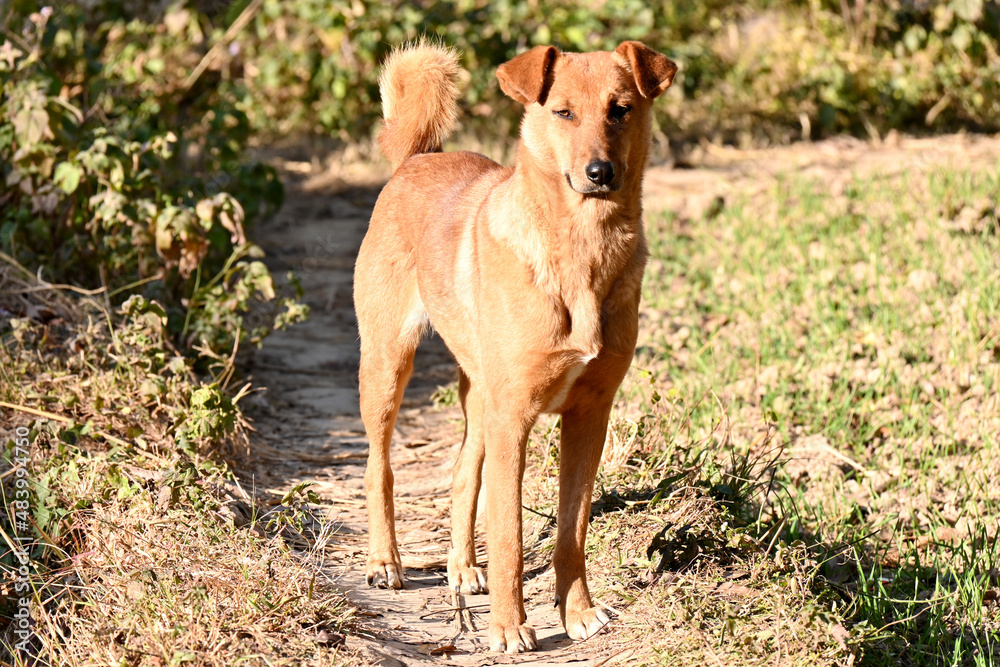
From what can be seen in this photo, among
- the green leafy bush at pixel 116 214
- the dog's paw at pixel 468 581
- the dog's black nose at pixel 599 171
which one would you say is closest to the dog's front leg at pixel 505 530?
the dog's paw at pixel 468 581

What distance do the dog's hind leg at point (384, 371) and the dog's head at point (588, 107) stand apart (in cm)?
95

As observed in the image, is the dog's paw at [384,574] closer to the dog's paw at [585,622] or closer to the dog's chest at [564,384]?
the dog's paw at [585,622]

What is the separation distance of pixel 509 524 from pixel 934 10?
796 cm

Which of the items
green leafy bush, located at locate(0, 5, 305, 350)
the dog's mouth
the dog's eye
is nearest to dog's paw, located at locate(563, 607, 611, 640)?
the dog's mouth

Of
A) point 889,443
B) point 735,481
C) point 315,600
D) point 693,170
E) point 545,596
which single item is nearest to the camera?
point 315,600

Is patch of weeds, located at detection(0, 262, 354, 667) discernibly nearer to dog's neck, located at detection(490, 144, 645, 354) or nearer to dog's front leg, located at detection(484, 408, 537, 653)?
dog's front leg, located at detection(484, 408, 537, 653)

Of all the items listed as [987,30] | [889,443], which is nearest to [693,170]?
[987,30]

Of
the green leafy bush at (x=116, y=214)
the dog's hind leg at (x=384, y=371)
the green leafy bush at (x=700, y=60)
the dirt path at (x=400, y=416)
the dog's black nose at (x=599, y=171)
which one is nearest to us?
the dog's black nose at (x=599, y=171)

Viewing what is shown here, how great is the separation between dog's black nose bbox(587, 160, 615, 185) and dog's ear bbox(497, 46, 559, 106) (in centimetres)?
37

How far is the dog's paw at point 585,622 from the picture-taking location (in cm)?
338

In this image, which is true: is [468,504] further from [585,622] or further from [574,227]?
[574,227]

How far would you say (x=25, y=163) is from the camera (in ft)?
17.6

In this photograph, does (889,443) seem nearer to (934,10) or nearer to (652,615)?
(652,615)

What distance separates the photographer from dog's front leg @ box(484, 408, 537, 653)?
10.8 ft
